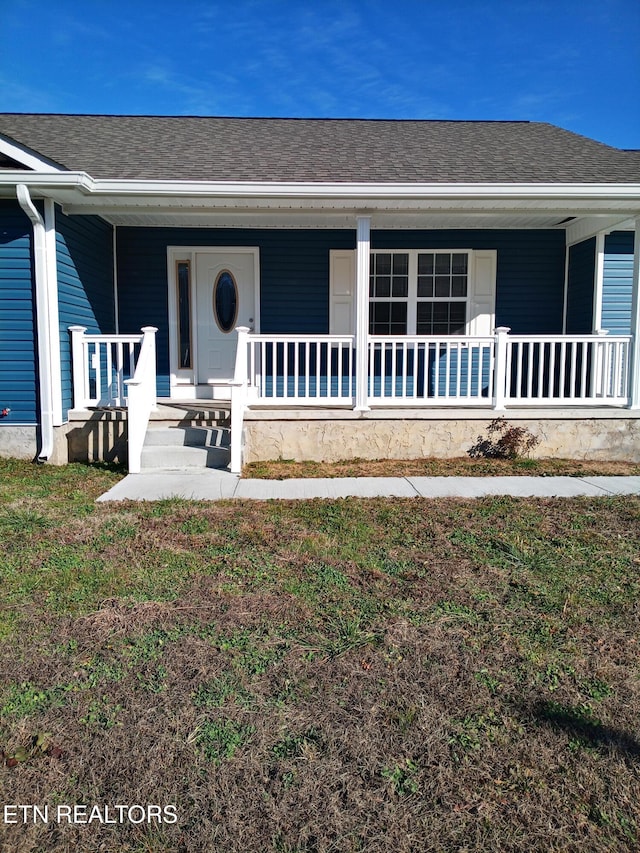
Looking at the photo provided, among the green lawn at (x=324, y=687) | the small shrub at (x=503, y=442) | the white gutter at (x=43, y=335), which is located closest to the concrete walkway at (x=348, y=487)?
the small shrub at (x=503, y=442)

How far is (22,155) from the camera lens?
6.28 m

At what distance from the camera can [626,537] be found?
444 cm

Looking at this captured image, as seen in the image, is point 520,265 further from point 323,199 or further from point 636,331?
point 323,199

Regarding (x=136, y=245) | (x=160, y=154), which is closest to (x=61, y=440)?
(x=136, y=245)

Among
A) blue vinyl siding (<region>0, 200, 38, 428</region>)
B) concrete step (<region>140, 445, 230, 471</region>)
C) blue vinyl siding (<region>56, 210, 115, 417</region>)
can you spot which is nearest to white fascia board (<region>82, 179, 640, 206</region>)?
blue vinyl siding (<region>56, 210, 115, 417</region>)

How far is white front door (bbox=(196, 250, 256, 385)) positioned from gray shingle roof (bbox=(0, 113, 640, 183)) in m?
1.51

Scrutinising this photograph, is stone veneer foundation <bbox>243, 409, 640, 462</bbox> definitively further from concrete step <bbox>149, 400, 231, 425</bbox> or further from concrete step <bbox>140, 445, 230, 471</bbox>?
concrete step <bbox>149, 400, 231, 425</bbox>

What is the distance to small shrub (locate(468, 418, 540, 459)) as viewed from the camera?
7195mm

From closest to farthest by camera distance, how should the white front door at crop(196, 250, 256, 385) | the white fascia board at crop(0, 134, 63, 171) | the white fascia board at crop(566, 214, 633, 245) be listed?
the white fascia board at crop(0, 134, 63, 171), the white fascia board at crop(566, 214, 633, 245), the white front door at crop(196, 250, 256, 385)

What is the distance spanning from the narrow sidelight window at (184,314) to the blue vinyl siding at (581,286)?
596 cm

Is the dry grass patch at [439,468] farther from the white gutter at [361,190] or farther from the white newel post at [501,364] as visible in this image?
the white gutter at [361,190]

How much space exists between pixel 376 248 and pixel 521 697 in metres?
7.51

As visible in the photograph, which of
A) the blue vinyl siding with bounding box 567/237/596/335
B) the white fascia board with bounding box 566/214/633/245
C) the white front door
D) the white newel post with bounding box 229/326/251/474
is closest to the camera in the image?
the white newel post with bounding box 229/326/251/474

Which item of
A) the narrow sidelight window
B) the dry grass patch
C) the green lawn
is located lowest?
the green lawn
